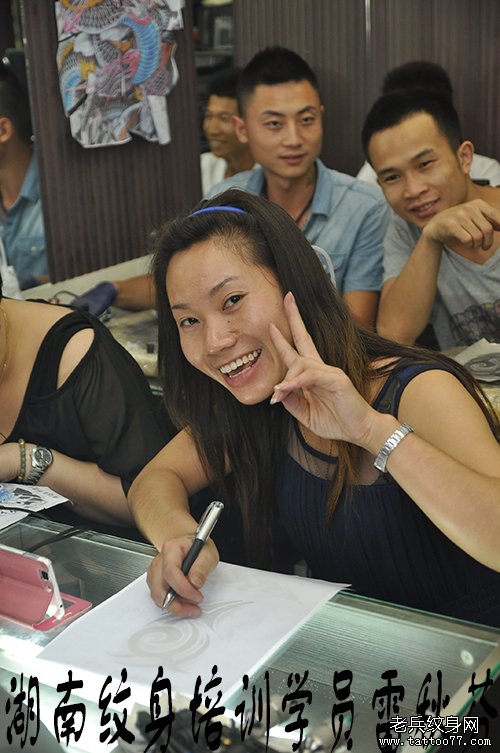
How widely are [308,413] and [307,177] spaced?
1976mm

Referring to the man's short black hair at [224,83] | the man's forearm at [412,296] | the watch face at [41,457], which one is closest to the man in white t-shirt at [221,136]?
the man's short black hair at [224,83]

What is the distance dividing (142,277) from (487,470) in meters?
1.97

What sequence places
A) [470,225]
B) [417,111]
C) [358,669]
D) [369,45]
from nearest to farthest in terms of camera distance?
[358,669], [470,225], [417,111], [369,45]

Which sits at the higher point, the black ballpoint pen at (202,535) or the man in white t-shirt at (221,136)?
the man in white t-shirt at (221,136)

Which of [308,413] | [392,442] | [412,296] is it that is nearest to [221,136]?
[412,296]

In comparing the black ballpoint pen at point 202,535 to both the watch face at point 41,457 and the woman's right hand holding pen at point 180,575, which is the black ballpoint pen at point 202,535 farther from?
the watch face at point 41,457

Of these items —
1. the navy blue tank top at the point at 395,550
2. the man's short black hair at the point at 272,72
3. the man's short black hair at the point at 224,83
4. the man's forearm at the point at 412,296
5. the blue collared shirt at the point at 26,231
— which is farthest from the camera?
the man's short black hair at the point at 224,83

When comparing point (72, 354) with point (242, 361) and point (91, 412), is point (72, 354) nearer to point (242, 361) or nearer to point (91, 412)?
point (91, 412)

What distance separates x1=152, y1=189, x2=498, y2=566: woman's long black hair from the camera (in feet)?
4.84

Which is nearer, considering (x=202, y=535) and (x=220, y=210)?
(x=202, y=535)

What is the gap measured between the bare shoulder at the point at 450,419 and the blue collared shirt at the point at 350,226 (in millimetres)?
1646

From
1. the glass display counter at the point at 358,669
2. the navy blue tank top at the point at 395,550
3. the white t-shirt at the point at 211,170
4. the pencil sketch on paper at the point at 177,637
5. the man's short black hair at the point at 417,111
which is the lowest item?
the navy blue tank top at the point at 395,550

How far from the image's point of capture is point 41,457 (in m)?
1.81

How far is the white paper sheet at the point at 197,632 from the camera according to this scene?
1.06 metres
